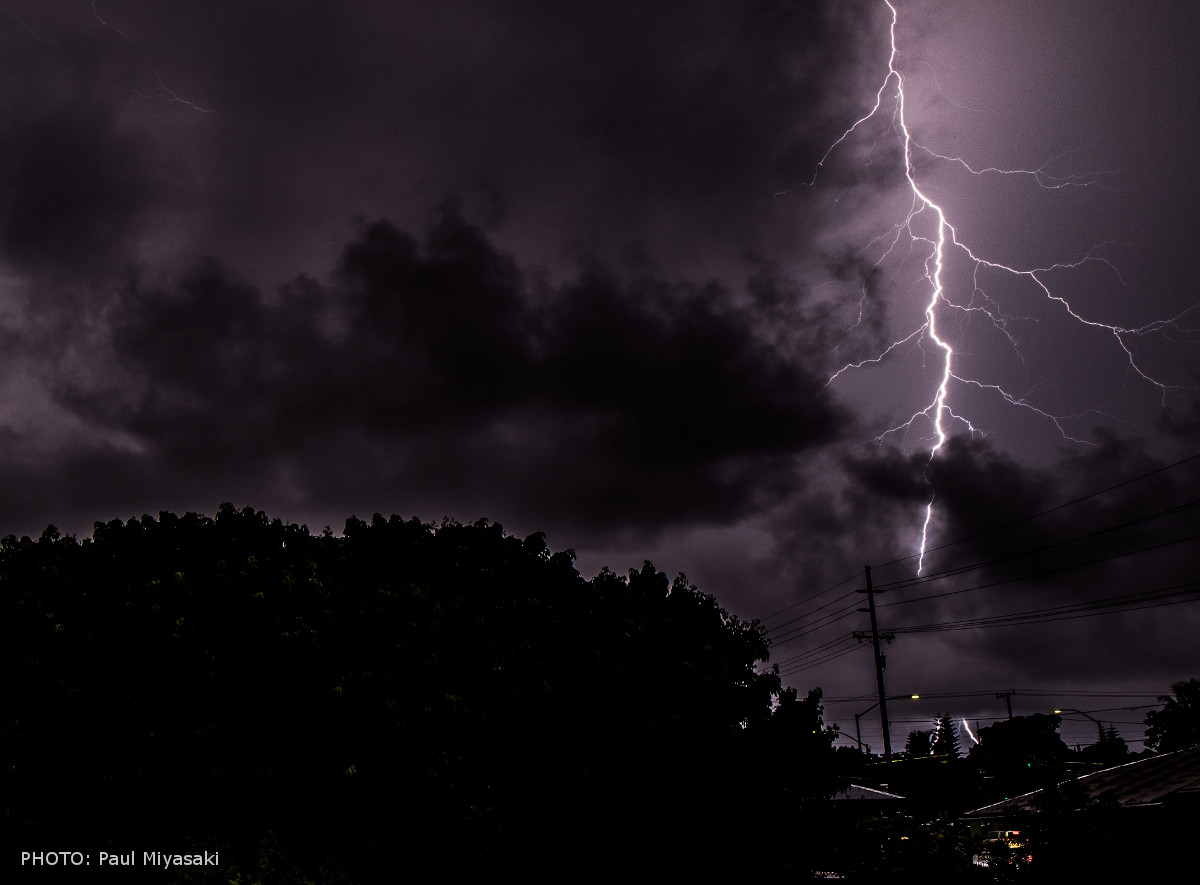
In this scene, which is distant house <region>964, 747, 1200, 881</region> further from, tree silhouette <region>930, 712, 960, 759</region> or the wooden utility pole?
tree silhouette <region>930, 712, 960, 759</region>

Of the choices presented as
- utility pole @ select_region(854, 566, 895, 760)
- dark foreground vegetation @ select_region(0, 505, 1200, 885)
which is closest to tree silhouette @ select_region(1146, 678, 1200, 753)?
utility pole @ select_region(854, 566, 895, 760)

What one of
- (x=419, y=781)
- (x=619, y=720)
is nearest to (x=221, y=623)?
(x=419, y=781)

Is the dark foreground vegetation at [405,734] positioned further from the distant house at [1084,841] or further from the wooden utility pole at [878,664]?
the wooden utility pole at [878,664]

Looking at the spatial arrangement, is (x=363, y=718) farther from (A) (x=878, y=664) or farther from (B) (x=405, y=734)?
(A) (x=878, y=664)

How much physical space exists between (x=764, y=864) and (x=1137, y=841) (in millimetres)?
6601

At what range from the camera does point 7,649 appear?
14219 millimetres

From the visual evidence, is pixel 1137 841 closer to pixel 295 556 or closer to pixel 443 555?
pixel 443 555

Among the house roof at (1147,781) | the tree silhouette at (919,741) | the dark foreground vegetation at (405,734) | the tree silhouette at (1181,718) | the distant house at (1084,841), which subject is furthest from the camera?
the tree silhouette at (919,741)

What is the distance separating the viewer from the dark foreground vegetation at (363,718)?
44.8 feet

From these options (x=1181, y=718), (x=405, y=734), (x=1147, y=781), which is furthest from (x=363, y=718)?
(x=1181, y=718)

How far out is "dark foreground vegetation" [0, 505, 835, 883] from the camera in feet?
44.8

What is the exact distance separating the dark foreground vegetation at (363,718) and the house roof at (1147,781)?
217 inches

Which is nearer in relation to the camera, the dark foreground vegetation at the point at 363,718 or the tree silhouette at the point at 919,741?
the dark foreground vegetation at the point at 363,718

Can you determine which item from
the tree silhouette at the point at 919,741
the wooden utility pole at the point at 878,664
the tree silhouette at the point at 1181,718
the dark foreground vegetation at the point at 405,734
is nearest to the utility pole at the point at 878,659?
the wooden utility pole at the point at 878,664
